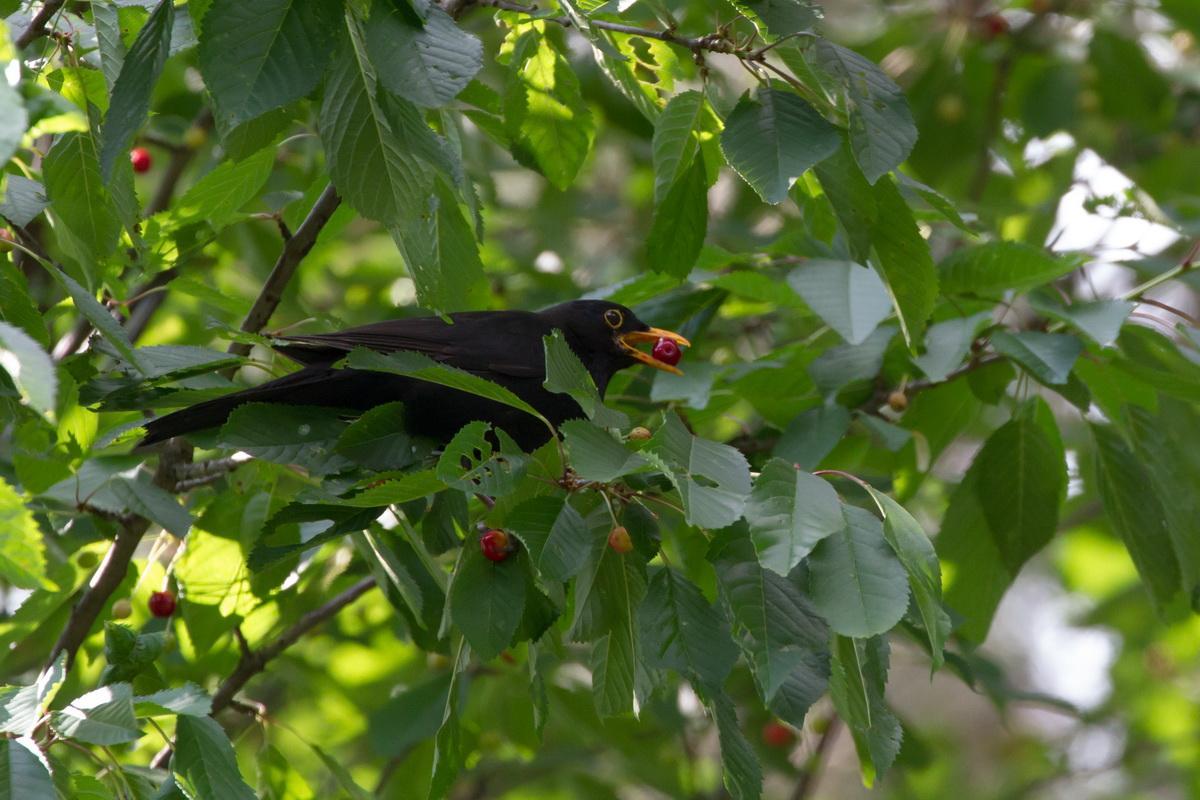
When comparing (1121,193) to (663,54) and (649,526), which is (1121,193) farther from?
(649,526)

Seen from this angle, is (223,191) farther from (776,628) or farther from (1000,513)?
(1000,513)

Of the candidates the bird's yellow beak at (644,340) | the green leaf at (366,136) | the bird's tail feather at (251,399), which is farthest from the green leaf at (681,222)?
the bird's yellow beak at (644,340)

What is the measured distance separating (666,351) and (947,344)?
94 cm

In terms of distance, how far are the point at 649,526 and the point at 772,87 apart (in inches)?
36.4

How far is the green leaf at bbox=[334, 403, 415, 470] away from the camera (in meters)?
3.03

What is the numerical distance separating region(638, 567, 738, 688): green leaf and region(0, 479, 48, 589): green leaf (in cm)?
109

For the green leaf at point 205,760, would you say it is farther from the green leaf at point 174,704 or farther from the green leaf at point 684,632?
the green leaf at point 684,632

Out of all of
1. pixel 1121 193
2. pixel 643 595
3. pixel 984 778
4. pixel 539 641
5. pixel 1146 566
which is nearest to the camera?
pixel 643 595

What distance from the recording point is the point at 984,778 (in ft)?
43.8

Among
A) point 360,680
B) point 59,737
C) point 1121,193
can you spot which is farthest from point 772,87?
point 360,680

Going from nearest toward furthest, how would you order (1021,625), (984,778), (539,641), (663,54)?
(539,641) < (663,54) < (984,778) < (1021,625)

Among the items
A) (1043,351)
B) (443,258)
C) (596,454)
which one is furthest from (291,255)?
(1043,351)

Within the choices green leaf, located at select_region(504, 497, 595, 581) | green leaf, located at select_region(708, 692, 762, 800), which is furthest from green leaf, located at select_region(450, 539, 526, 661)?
green leaf, located at select_region(708, 692, 762, 800)

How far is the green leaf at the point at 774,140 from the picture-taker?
2.55 m
